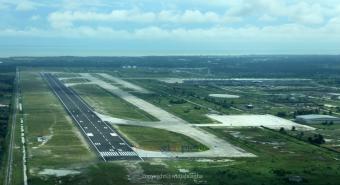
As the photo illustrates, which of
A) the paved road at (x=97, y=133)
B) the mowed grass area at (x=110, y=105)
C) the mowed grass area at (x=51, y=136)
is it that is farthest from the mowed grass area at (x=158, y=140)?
the mowed grass area at (x=110, y=105)

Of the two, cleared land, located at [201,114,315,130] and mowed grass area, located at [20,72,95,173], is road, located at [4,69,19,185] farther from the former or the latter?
cleared land, located at [201,114,315,130]

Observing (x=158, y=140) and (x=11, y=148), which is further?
(x=158, y=140)

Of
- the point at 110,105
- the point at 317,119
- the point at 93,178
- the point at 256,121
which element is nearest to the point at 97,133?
the point at 93,178

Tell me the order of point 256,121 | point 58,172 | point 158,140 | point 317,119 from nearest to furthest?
point 58,172 < point 158,140 < point 317,119 < point 256,121

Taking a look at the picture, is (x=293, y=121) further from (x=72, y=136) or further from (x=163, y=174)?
(x=163, y=174)

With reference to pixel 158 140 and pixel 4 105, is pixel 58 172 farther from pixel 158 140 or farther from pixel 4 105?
pixel 4 105

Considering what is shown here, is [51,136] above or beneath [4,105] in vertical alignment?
beneath

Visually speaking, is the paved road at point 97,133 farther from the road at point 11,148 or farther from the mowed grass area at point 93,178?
the road at point 11,148
